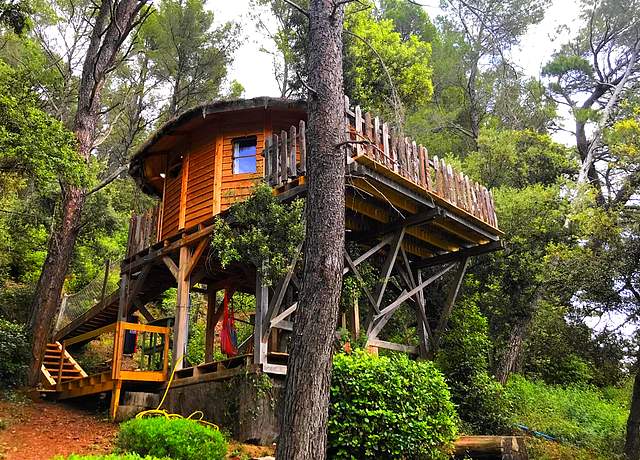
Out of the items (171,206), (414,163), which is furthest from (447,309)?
(171,206)

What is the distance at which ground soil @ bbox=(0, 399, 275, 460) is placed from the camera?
7.88m

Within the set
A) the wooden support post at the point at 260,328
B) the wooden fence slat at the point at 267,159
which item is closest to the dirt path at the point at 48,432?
the wooden support post at the point at 260,328

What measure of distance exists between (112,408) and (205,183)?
4929 mm

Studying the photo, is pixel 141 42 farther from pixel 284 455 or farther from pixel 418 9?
pixel 284 455

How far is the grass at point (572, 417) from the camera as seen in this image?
1069 cm

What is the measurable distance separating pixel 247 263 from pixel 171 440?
13.2 ft

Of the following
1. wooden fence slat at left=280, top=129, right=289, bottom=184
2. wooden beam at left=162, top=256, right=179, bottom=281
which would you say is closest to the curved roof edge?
wooden fence slat at left=280, top=129, right=289, bottom=184

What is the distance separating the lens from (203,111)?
11.1m

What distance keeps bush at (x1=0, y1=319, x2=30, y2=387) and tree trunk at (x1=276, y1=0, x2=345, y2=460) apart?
9360mm

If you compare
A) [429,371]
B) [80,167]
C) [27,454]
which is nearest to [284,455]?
[429,371]

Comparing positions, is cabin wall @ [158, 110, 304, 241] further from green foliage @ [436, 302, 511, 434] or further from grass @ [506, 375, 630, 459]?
grass @ [506, 375, 630, 459]

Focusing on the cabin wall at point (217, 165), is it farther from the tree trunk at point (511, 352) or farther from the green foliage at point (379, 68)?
the tree trunk at point (511, 352)

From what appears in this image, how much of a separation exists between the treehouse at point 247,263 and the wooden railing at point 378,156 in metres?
0.03

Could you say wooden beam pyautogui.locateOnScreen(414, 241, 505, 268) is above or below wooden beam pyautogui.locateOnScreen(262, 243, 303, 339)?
above
